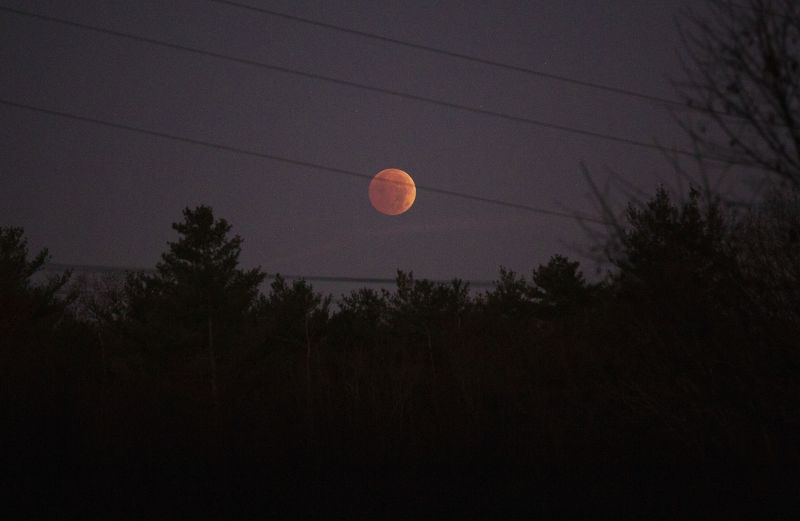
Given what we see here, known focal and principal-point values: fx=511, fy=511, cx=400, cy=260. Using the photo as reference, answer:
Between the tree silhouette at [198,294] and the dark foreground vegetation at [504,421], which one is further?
the tree silhouette at [198,294]

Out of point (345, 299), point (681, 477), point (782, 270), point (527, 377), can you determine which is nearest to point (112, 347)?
point (345, 299)

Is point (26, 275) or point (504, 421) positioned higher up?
point (26, 275)

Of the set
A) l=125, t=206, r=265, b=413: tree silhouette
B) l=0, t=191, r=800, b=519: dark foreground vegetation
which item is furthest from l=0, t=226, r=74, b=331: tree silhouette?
l=0, t=191, r=800, b=519: dark foreground vegetation

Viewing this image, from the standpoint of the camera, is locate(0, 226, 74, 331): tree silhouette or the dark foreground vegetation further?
locate(0, 226, 74, 331): tree silhouette

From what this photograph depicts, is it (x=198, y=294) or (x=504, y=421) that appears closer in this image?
(x=504, y=421)

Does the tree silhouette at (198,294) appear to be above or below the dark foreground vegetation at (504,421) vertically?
above

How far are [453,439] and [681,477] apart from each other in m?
3.19

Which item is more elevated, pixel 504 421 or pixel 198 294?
pixel 198 294

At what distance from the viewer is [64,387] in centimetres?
887

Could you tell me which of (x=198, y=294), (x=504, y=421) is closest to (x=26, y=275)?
(x=198, y=294)

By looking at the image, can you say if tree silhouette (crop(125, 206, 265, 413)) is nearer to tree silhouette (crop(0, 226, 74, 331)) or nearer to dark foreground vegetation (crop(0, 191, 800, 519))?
tree silhouette (crop(0, 226, 74, 331))

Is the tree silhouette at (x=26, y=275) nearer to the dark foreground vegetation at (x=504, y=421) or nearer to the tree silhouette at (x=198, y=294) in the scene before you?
the tree silhouette at (x=198, y=294)

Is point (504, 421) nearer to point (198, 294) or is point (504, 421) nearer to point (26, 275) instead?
point (198, 294)

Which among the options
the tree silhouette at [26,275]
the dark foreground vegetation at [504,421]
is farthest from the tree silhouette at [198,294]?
the dark foreground vegetation at [504,421]
